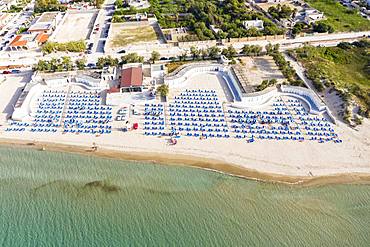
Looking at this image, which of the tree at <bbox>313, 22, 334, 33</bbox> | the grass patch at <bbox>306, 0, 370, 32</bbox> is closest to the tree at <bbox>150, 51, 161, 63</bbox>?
the tree at <bbox>313, 22, 334, 33</bbox>

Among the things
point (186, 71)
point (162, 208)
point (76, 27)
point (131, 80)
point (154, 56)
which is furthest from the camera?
point (76, 27)

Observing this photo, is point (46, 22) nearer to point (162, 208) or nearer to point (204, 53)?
point (204, 53)

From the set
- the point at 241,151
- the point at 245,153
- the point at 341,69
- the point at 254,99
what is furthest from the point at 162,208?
the point at 341,69

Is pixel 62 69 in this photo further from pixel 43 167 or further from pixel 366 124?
pixel 366 124

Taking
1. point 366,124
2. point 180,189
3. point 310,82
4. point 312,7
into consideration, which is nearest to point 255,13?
point 312,7

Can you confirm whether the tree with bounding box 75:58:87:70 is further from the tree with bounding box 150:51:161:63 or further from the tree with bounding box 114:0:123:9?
the tree with bounding box 114:0:123:9

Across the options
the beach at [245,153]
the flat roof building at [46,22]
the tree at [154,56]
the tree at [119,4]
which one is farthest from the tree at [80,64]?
the tree at [119,4]
